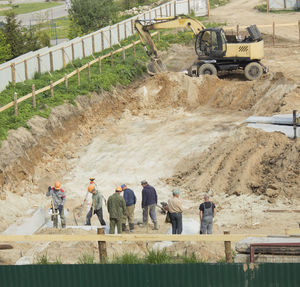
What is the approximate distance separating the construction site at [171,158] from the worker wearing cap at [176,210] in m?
1.15

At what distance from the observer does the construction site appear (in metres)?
17.1

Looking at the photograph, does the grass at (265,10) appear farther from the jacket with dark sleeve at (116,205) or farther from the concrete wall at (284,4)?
the jacket with dark sleeve at (116,205)

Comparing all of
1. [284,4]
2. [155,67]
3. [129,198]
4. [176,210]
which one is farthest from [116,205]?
[284,4]

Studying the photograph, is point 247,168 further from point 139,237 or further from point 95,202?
point 139,237

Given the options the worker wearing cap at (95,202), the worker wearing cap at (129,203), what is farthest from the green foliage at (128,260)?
the worker wearing cap at (95,202)

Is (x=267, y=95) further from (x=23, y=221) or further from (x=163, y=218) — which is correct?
(x=23, y=221)

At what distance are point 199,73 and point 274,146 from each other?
10.4 m

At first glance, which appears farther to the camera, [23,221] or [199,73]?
[199,73]

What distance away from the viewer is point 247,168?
818 inches

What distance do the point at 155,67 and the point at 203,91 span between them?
120 inches

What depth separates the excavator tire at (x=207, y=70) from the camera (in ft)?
102
